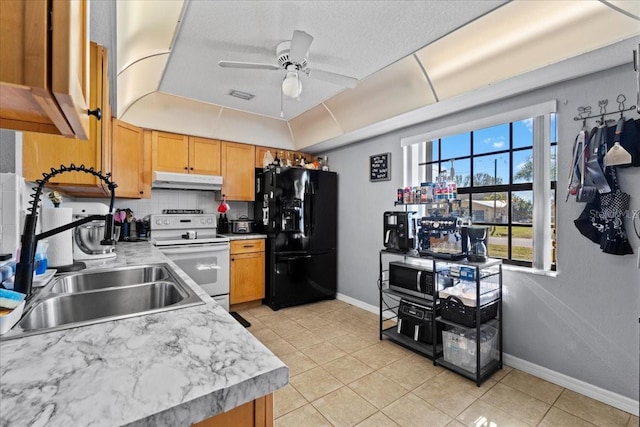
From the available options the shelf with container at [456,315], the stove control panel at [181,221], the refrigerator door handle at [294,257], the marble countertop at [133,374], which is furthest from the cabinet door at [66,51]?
the stove control panel at [181,221]

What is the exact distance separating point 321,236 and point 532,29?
291 cm

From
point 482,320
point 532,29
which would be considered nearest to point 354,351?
point 482,320

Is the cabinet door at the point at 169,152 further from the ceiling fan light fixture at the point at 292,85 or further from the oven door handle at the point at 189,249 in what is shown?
the ceiling fan light fixture at the point at 292,85

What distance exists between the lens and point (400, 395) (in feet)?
6.48

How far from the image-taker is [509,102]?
2.38 m

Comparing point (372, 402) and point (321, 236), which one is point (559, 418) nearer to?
point (372, 402)

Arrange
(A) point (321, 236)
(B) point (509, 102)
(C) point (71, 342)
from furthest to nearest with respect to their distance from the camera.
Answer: (A) point (321, 236)
(B) point (509, 102)
(C) point (71, 342)

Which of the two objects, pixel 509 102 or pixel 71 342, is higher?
pixel 509 102

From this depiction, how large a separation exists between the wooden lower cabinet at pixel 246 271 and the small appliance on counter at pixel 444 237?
2.08 meters

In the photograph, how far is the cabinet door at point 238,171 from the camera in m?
3.80

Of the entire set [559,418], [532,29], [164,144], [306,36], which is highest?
[532,29]

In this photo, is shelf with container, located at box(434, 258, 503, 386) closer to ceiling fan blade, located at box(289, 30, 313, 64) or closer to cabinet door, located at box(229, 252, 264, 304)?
ceiling fan blade, located at box(289, 30, 313, 64)

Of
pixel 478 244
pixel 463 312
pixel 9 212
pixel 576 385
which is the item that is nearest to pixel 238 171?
pixel 9 212

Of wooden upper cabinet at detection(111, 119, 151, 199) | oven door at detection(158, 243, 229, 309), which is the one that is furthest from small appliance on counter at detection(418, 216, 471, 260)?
wooden upper cabinet at detection(111, 119, 151, 199)
